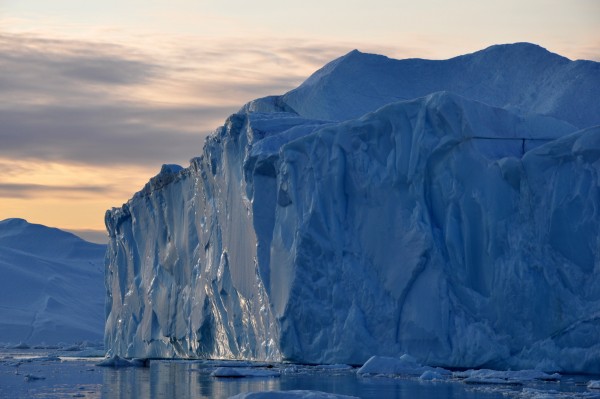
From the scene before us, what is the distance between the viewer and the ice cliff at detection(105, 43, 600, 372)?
808 inches

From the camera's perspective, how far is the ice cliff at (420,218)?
2053 cm

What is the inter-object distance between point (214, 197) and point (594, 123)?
367 inches

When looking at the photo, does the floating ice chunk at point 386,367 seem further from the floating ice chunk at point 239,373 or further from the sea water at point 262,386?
the floating ice chunk at point 239,373

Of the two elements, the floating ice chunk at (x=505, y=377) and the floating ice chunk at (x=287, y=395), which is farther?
the floating ice chunk at (x=505, y=377)

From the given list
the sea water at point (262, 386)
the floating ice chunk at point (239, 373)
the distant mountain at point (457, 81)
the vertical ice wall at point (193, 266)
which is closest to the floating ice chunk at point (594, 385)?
the sea water at point (262, 386)

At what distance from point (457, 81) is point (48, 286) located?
4500 centimetres

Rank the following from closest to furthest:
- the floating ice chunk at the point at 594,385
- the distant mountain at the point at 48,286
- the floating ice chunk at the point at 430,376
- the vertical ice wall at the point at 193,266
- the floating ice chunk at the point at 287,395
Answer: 1. the floating ice chunk at the point at 287,395
2. the floating ice chunk at the point at 594,385
3. the floating ice chunk at the point at 430,376
4. the vertical ice wall at the point at 193,266
5. the distant mountain at the point at 48,286

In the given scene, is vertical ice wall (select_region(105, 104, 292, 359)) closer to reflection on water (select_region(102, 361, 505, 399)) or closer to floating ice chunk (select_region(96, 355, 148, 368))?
floating ice chunk (select_region(96, 355, 148, 368))

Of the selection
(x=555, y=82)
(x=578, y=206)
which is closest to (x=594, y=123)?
(x=555, y=82)

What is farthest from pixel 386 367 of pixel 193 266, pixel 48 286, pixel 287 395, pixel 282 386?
pixel 48 286

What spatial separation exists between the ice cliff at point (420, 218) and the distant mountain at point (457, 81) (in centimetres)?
4

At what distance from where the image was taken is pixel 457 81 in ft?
89.5

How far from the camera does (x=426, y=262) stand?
21406mm

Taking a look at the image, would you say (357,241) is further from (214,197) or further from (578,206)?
(214,197)
